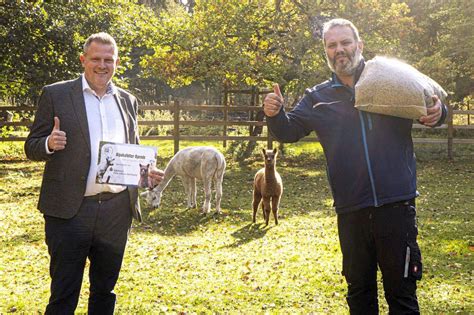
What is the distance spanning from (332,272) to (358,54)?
372cm

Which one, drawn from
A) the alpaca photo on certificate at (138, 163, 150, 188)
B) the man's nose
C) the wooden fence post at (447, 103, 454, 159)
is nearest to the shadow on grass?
the alpaca photo on certificate at (138, 163, 150, 188)

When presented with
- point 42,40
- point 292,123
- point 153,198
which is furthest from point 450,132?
point 292,123

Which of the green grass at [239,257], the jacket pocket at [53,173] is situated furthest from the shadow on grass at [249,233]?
the jacket pocket at [53,173]

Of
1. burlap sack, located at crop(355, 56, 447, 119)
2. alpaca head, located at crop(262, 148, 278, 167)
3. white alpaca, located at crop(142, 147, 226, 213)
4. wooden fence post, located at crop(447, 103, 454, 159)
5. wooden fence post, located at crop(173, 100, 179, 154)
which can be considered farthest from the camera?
wooden fence post, located at crop(447, 103, 454, 159)

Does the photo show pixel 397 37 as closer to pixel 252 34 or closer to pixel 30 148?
pixel 252 34

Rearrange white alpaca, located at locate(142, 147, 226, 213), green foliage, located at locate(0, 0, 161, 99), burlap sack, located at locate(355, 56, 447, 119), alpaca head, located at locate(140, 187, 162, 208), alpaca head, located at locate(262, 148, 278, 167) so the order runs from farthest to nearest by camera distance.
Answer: green foliage, located at locate(0, 0, 161, 99)
alpaca head, located at locate(140, 187, 162, 208)
white alpaca, located at locate(142, 147, 226, 213)
alpaca head, located at locate(262, 148, 278, 167)
burlap sack, located at locate(355, 56, 447, 119)

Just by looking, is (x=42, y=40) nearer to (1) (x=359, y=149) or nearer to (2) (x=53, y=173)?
(2) (x=53, y=173)

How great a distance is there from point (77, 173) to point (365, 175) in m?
1.80

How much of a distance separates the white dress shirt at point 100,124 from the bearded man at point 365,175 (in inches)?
39.6

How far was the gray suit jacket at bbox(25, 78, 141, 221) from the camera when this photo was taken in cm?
346

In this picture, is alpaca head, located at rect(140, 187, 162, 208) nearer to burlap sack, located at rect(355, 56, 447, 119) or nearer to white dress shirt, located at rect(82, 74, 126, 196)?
white dress shirt, located at rect(82, 74, 126, 196)

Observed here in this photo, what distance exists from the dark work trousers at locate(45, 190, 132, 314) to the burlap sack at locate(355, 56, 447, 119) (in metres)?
1.70

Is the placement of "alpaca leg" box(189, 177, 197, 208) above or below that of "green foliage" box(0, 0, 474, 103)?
below

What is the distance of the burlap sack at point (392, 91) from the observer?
3.26 meters
